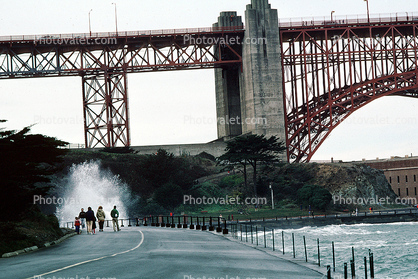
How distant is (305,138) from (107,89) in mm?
31363

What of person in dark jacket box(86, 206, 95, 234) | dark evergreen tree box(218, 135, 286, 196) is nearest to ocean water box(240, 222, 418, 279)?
person in dark jacket box(86, 206, 95, 234)

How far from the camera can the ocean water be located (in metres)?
43.1

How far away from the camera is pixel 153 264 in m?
21.3

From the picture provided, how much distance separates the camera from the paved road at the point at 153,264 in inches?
741

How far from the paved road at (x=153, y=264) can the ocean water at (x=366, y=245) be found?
23.5ft

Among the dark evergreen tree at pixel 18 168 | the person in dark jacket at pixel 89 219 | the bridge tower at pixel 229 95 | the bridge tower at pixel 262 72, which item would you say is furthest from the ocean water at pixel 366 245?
the bridge tower at pixel 229 95

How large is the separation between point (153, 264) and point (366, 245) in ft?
135

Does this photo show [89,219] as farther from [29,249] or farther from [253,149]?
[253,149]

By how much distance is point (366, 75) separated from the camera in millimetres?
95188

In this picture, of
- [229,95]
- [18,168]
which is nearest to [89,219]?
[18,168]

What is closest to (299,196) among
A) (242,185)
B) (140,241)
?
(242,185)

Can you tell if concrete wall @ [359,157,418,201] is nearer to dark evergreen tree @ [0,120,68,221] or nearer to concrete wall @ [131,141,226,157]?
concrete wall @ [131,141,226,157]

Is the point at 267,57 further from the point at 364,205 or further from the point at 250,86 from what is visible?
the point at 364,205

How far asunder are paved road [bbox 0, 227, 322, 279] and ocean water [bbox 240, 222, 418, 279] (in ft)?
23.5
